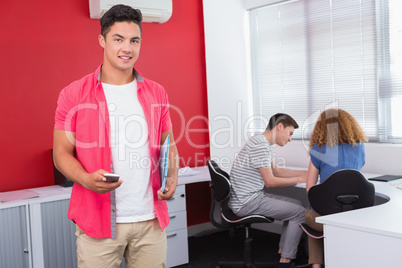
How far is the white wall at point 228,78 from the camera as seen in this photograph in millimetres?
5039

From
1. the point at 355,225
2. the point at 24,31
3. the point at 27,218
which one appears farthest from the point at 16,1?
the point at 355,225

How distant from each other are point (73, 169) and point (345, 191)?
183 cm

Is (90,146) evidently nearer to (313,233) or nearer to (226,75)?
(313,233)

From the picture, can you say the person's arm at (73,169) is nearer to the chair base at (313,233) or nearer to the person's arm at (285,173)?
the chair base at (313,233)

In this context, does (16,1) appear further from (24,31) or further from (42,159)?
(42,159)

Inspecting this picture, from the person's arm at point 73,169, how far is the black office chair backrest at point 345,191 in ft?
5.56

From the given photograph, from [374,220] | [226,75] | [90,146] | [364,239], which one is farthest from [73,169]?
[226,75]

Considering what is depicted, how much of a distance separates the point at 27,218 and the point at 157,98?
6.03 feet

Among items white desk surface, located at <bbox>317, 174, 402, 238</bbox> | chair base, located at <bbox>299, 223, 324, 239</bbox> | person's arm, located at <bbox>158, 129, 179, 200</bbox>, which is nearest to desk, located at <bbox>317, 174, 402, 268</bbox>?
white desk surface, located at <bbox>317, 174, 402, 238</bbox>

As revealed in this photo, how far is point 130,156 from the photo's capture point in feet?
5.94

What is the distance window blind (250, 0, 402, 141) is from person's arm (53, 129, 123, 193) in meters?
3.11

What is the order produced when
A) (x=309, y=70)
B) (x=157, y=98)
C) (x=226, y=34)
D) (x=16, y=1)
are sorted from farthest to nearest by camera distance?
(x=226, y=34) → (x=309, y=70) → (x=16, y=1) → (x=157, y=98)

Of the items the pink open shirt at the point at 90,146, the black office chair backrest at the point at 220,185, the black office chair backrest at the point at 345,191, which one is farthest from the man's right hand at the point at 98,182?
the black office chair backrest at the point at 220,185

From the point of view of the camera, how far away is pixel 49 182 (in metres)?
3.99
